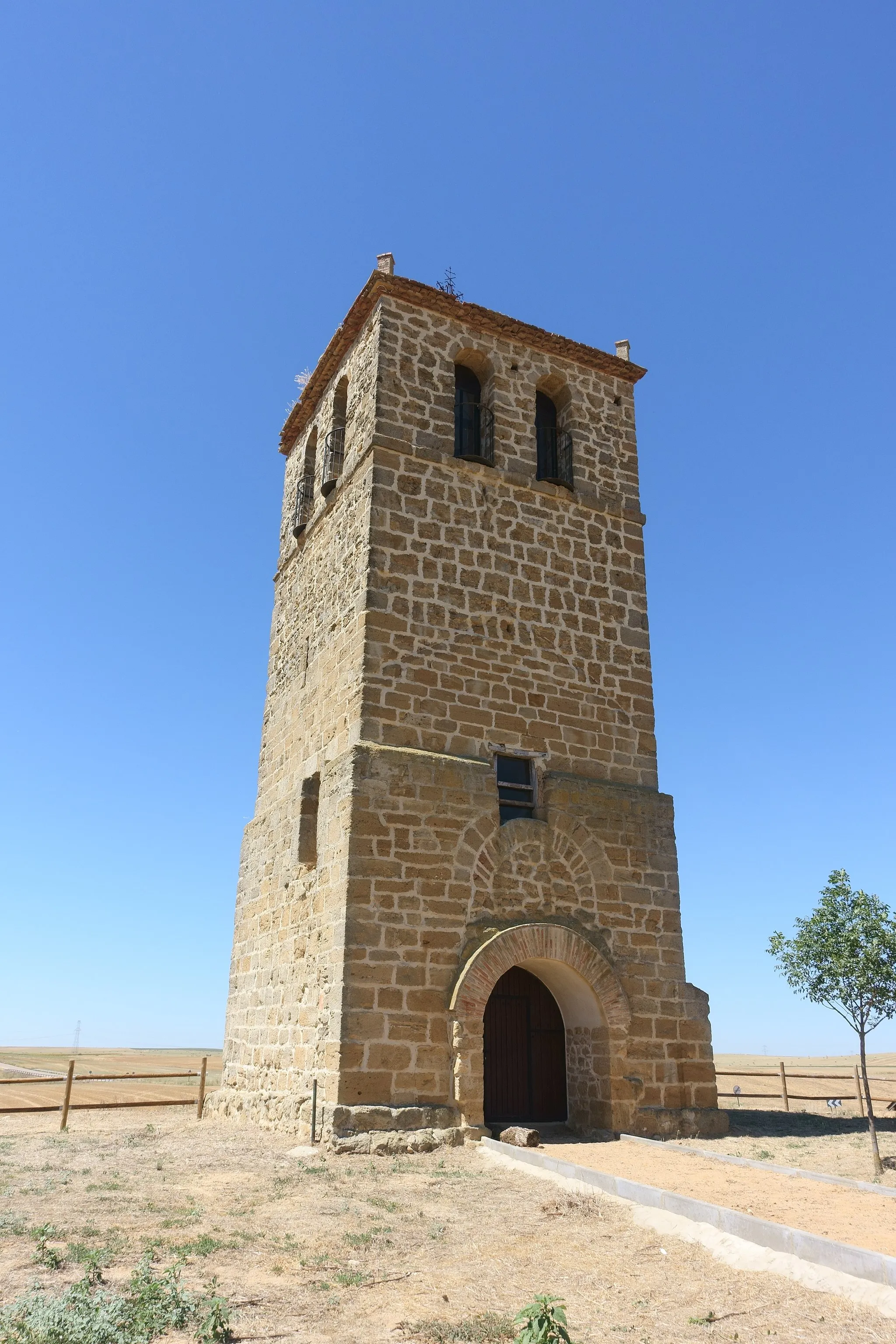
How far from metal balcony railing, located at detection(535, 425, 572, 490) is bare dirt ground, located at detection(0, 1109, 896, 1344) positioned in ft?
27.2

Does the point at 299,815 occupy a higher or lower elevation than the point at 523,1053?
higher

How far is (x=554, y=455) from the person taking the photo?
13031 mm

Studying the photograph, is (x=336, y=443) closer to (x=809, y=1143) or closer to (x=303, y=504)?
(x=303, y=504)

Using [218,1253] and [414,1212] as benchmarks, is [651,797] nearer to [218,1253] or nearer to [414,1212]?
[414,1212]

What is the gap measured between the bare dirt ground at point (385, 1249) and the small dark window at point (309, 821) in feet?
10.6

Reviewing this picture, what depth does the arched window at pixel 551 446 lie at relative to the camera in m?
12.7

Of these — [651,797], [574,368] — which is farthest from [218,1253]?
[574,368]

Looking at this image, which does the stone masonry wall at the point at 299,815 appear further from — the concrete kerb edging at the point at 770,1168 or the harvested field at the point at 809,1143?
the harvested field at the point at 809,1143

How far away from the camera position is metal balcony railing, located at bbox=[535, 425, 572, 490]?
498 inches

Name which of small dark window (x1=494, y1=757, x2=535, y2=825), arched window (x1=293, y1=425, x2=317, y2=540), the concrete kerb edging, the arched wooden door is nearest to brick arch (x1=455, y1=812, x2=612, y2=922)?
small dark window (x1=494, y1=757, x2=535, y2=825)

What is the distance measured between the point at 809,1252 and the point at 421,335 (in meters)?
10.4

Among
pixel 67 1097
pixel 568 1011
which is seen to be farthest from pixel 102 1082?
pixel 568 1011

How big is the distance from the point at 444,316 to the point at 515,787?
6.18m

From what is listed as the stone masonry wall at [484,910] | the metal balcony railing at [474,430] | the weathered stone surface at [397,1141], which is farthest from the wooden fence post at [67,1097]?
the metal balcony railing at [474,430]
